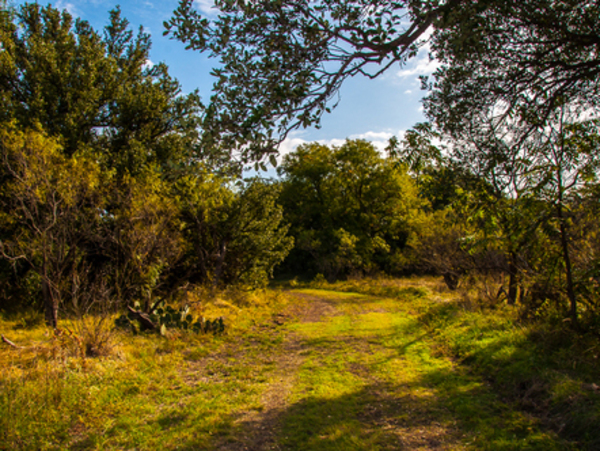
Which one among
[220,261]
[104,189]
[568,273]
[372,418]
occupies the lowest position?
[372,418]

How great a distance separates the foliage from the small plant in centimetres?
1897

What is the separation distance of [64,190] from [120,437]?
6585mm

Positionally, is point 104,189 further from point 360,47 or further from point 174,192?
point 360,47

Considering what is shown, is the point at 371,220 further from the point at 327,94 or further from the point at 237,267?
the point at 327,94

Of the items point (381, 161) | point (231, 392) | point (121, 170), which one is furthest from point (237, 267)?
point (381, 161)

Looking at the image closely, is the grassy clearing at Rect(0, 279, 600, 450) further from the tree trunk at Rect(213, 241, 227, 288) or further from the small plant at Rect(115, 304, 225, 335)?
the tree trunk at Rect(213, 241, 227, 288)

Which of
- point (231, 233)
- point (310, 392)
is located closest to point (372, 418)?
point (310, 392)

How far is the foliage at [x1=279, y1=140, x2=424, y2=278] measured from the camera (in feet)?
98.4

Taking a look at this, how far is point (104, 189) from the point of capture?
10.4 m

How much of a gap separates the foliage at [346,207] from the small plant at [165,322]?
19.0 meters

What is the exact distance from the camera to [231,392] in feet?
20.3

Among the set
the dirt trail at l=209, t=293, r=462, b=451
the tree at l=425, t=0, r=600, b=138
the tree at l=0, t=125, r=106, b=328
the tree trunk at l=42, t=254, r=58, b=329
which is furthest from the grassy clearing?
the tree at l=425, t=0, r=600, b=138

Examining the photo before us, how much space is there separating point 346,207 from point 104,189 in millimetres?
25448

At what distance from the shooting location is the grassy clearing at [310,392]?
4.50 metres
